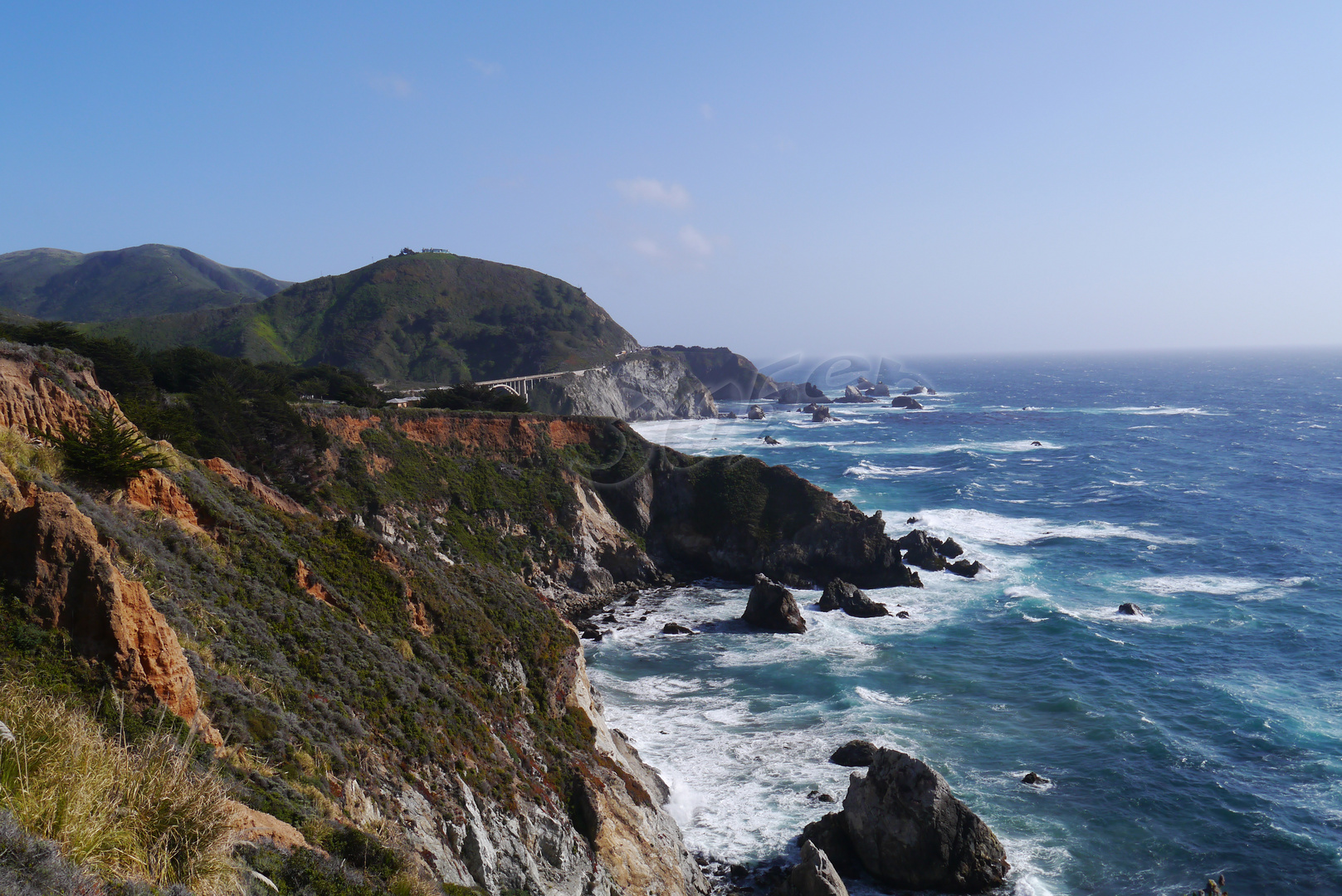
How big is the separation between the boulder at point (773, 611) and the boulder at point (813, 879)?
2060 centimetres

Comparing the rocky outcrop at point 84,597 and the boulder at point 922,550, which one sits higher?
the rocky outcrop at point 84,597

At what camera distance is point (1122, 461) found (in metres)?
86.5

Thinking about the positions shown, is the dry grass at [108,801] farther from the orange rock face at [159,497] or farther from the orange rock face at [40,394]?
the orange rock face at [40,394]

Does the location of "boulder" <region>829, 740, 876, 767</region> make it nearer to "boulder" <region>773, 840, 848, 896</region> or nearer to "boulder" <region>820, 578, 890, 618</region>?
"boulder" <region>773, 840, 848, 896</region>

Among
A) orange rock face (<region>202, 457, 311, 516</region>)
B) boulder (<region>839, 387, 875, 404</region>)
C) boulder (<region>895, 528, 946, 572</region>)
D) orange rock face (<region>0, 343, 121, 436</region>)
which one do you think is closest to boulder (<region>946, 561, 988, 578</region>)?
boulder (<region>895, 528, 946, 572</region>)

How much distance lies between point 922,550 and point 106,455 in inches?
1851

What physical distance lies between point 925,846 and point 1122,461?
79873 millimetres

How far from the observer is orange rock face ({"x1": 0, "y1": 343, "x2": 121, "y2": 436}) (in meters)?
17.7

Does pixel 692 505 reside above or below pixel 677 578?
above

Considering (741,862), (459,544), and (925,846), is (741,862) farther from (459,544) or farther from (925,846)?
(459,544)

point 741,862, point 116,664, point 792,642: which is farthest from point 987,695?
point 116,664

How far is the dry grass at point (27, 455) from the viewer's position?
13477 mm

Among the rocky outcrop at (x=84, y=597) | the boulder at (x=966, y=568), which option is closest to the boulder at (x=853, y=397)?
the boulder at (x=966, y=568)

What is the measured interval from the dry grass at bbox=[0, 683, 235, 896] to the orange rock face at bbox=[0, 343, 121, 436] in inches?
531
